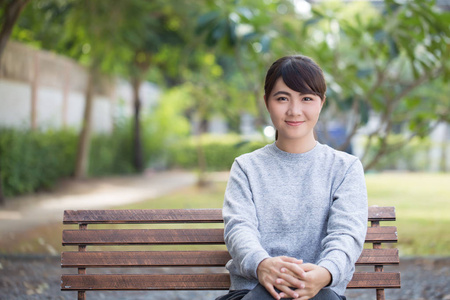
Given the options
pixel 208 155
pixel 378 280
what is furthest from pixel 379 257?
pixel 208 155

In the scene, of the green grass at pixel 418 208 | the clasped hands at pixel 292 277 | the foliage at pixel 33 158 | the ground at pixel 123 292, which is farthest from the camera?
the foliage at pixel 33 158

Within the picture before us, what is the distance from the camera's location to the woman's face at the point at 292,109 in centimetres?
208

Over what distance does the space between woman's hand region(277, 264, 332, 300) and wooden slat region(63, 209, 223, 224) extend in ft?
2.06

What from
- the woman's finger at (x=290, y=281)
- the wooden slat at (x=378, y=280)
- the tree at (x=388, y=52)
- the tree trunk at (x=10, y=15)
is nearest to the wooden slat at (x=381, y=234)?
the wooden slat at (x=378, y=280)

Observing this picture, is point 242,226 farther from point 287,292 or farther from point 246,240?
point 287,292

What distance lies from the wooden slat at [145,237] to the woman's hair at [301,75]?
0.78 metres

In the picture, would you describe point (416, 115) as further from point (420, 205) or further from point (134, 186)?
point (134, 186)

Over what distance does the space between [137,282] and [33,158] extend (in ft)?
27.3

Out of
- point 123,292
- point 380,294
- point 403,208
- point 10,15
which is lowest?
point 123,292

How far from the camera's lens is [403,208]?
30.9 feet

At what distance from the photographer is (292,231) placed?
6.82ft

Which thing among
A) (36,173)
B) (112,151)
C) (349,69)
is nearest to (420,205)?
(349,69)

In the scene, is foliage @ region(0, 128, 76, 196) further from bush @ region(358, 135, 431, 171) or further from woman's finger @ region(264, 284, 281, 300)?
bush @ region(358, 135, 431, 171)

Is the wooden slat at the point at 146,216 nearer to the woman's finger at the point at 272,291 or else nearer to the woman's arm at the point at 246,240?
the woman's arm at the point at 246,240
